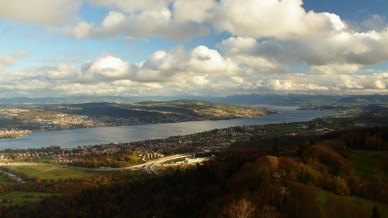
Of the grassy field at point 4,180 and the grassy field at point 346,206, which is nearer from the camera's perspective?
the grassy field at point 346,206

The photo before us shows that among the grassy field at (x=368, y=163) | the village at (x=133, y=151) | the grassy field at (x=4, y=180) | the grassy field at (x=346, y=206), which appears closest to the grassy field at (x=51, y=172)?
the grassy field at (x=4, y=180)

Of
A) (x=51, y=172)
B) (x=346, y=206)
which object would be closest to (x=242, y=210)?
(x=346, y=206)

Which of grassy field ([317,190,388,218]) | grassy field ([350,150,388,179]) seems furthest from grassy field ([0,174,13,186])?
grassy field ([317,190,388,218])

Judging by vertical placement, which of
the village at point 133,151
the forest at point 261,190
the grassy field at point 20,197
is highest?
the forest at point 261,190

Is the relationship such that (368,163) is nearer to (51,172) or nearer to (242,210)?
(242,210)

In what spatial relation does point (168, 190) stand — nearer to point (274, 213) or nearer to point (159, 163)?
point (274, 213)

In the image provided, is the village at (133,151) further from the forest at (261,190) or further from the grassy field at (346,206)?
the grassy field at (346,206)

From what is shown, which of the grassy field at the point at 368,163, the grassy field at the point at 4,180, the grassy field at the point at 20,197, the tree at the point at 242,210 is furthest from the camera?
the grassy field at the point at 4,180
